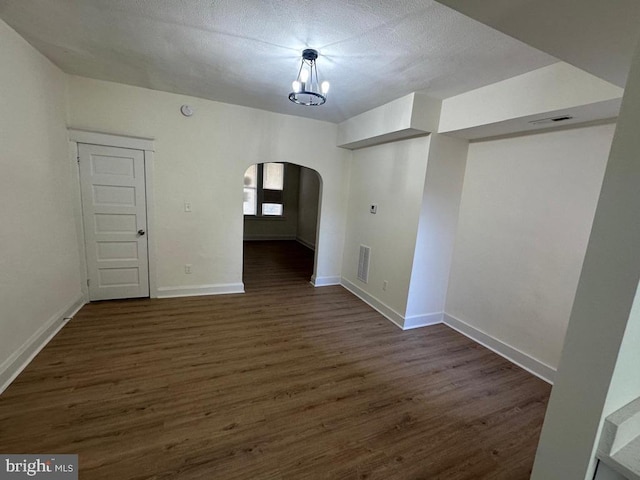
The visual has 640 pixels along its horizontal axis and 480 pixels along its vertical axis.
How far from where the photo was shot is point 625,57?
1480mm

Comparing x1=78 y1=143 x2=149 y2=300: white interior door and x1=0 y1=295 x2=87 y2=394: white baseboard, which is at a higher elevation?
x1=78 y1=143 x2=149 y2=300: white interior door

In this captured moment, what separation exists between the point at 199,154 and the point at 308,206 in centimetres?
442

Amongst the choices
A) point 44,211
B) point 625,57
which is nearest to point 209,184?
point 44,211

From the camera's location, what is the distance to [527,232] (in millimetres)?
2801

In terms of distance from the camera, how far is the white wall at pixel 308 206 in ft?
25.1

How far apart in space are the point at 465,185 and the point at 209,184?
338cm

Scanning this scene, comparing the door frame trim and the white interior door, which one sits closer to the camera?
the door frame trim

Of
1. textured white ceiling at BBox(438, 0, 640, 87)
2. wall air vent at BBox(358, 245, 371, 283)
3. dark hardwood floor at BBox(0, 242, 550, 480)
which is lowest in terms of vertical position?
dark hardwood floor at BBox(0, 242, 550, 480)

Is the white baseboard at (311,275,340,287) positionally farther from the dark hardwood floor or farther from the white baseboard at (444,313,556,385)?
the white baseboard at (444,313,556,385)

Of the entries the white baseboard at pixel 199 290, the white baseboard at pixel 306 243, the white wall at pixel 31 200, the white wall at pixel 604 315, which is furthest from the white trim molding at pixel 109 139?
the white baseboard at pixel 306 243


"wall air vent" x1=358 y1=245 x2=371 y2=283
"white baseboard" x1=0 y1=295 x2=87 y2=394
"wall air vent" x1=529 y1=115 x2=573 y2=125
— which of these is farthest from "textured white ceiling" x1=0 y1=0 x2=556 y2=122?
"white baseboard" x1=0 y1=295 x2=87 y2=394

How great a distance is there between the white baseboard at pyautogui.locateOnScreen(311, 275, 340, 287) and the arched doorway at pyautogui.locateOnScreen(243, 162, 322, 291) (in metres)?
1.99

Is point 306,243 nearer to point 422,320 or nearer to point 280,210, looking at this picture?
point 280,210

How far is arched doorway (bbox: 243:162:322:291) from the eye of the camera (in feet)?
25.0
